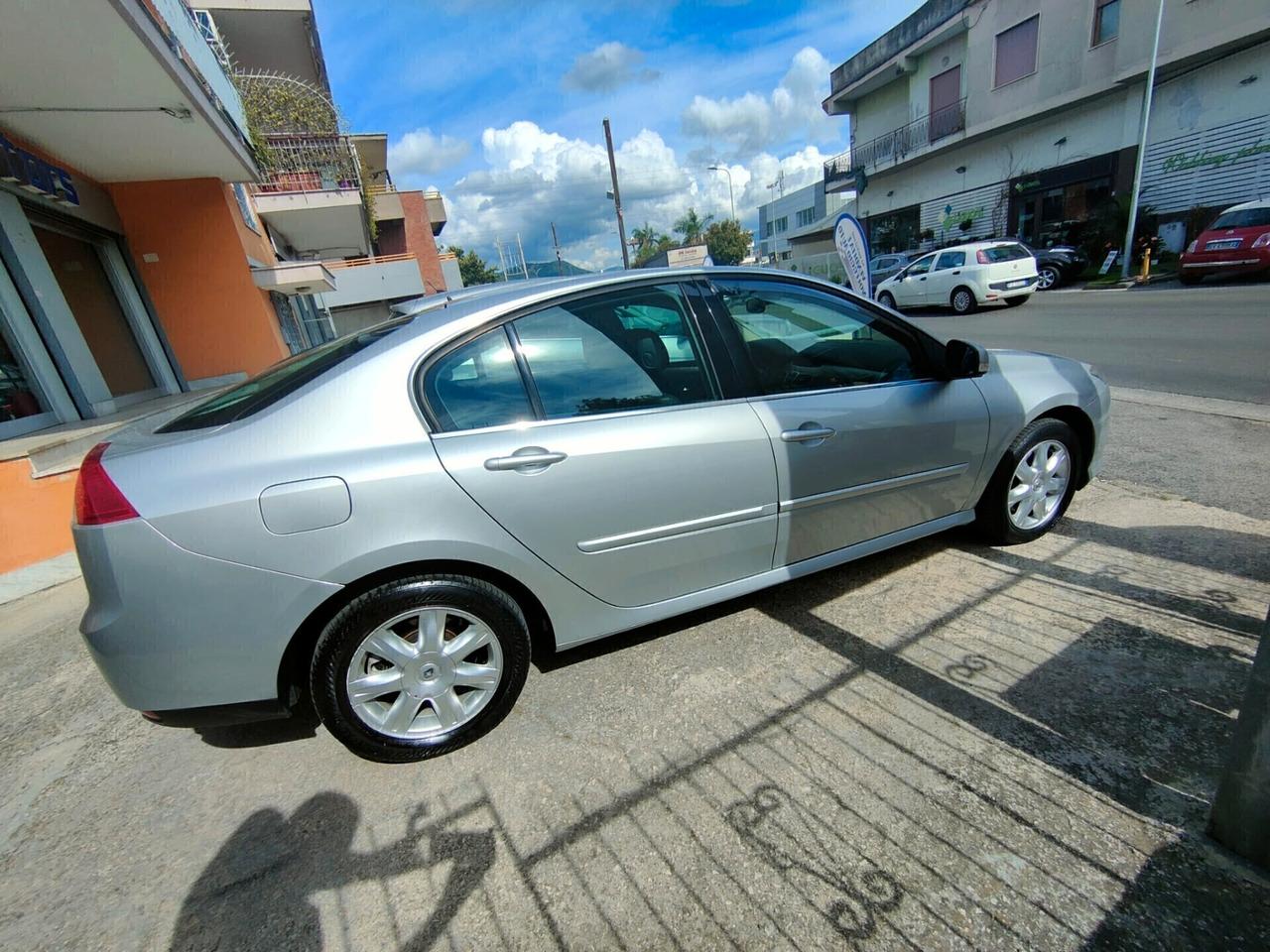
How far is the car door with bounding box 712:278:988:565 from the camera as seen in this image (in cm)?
239

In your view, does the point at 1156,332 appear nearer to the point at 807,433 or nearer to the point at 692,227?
the point at 807,433

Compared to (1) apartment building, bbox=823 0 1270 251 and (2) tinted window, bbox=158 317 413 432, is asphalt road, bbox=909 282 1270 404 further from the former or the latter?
(2) tinted window, bbox=158 317 413 432

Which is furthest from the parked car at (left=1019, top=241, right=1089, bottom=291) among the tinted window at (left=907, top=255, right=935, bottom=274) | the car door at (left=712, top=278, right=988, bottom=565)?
the car door at (left=712, top=278, right=988, bottom=565)

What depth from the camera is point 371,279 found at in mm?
20047

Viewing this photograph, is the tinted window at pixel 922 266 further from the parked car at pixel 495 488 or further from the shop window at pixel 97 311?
the shop window at pixel 97 311

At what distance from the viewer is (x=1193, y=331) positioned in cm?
841

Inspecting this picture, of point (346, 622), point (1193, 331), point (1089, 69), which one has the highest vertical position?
point (1089, 69)

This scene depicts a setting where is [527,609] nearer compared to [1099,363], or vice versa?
[527,609]

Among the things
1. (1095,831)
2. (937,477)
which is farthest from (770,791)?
(937,477)

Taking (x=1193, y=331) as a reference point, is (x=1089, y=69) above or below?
above

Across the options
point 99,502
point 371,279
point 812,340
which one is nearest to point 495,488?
point 99,502

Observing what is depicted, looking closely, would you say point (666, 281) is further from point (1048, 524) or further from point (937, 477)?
point (1048, 524)

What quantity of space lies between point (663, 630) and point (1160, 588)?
2.19m

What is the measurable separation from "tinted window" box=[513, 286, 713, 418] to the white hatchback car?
13786mm
